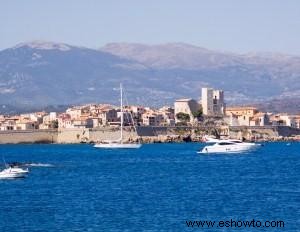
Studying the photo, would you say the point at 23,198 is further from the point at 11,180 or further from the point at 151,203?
the point at 11,180

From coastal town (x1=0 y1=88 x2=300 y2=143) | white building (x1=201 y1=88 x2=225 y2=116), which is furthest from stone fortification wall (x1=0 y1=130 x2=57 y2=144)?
white building (x1=201 y1=88 x2=225 y2=116)

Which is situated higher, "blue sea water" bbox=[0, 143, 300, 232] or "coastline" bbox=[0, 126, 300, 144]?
"coastline" bbox=[0, 126, 300, 144]

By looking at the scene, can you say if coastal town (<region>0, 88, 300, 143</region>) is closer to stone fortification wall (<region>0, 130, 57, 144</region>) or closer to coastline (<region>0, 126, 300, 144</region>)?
coastline (<region>0, 126, 300, 144</region>)

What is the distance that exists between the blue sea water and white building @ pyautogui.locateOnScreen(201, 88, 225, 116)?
80.7 metres

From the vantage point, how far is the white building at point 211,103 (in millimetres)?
139163

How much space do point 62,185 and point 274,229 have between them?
1668cm

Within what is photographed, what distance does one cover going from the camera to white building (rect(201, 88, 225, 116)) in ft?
457

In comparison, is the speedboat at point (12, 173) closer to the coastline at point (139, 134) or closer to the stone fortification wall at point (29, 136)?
the coastline at point (139, 134)

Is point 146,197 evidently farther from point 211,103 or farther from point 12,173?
point 211,103

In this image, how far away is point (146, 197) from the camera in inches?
1485

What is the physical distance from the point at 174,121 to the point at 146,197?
321ft

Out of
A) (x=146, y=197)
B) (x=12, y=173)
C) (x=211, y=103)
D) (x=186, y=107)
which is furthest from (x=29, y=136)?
(x=146, y=197)

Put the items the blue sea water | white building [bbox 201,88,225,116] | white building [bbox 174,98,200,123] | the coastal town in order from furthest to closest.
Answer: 1. white building [bbox 174,98,200,123]
2. white building [bbox 201,88,225,116]
3. the coastal town
4. the blue sea water

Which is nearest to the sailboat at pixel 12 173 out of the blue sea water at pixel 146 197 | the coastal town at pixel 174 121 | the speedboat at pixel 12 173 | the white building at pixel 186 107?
the speedboat at pixel 12 173
